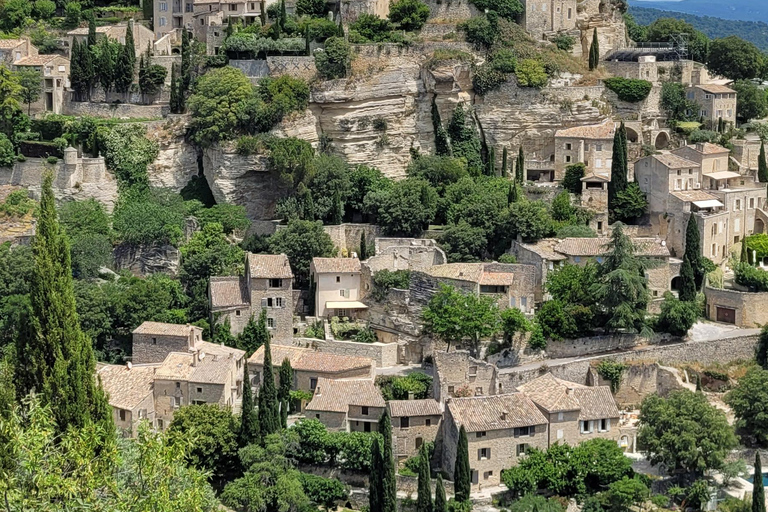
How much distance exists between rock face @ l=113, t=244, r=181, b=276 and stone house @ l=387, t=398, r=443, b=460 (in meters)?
14.8

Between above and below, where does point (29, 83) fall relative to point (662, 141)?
above

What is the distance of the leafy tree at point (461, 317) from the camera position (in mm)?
52125

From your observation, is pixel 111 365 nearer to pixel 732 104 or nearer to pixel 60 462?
pixel 60 462

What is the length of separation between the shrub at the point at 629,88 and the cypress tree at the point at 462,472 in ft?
83.8

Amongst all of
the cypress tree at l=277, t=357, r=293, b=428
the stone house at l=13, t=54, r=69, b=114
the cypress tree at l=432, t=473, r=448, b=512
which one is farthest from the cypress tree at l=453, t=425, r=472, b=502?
the stone house at l=13, t=54, r=69, b=114

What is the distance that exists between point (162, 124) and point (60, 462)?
39419mm

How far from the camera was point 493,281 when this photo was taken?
5388cm

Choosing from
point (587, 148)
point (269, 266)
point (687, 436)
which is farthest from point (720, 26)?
point (687, 436)

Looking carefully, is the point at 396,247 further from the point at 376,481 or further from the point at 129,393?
the point at 376,481

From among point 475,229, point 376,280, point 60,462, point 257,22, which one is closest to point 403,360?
point 376,280

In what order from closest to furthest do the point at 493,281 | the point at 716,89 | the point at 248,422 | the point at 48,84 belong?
the point at 248,422 → the point at 493,281 → the point at 48,84 → the point at 716,89

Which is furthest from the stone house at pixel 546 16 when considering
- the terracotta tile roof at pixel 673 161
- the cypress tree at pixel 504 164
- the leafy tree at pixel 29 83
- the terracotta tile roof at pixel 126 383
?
the terracotta tile roof at pixel 126 383

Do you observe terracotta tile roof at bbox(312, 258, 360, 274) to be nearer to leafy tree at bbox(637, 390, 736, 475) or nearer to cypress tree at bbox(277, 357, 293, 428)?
cypress tree at bbox(277, 357, 293, 428)

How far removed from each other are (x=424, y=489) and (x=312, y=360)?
9.44 m
